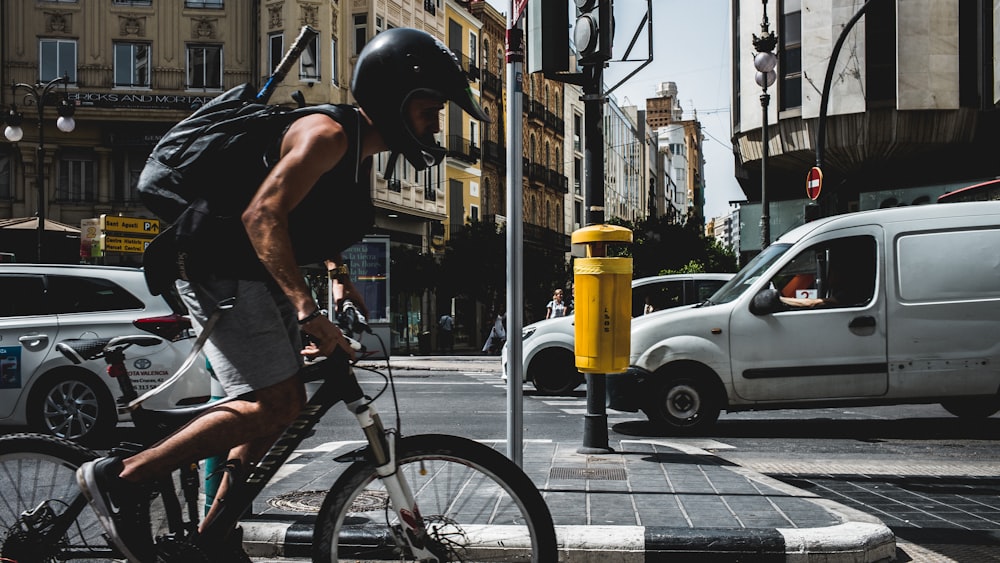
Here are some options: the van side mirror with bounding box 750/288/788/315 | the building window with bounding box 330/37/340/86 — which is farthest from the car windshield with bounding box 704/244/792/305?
the building window with bounding box 330/37/340/86

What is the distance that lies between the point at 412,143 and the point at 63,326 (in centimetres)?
664

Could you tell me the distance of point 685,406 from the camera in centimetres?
958

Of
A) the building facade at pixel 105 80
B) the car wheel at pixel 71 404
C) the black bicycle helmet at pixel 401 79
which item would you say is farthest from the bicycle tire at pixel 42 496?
the building facade at pixel 105 80

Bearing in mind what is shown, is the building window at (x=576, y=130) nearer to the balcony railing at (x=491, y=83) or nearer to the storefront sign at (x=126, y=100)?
the balcony railing at (x=491, y=83)

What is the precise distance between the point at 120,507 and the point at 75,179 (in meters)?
34.8

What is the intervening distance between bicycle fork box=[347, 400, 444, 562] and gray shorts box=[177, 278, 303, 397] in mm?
330

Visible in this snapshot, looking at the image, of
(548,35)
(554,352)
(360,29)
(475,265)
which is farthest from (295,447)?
(475,265)

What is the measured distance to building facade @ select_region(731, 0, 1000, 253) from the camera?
1013 inches

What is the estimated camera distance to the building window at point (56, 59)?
34.6 metres

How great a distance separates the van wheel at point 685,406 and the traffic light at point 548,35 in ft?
14.8

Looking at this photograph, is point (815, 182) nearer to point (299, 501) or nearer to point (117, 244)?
point (299, 501)

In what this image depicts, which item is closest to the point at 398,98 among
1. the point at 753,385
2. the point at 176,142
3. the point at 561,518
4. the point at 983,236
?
the point at 176,142

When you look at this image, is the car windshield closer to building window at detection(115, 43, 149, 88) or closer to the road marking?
the road marking

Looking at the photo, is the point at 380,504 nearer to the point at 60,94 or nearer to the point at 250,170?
the point at 250,170
